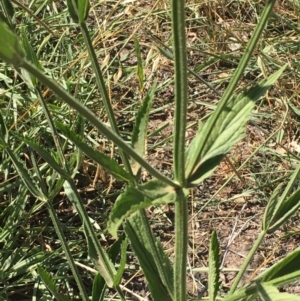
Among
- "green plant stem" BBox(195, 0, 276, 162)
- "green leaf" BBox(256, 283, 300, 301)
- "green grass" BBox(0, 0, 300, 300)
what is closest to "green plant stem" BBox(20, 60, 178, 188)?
"green plant stem" BBox(195, 0, 276, 162)

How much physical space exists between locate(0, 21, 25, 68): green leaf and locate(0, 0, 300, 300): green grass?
3.09 ft

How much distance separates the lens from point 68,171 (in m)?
1.18

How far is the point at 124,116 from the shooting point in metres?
2.07

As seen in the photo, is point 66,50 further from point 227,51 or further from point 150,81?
point 227,51

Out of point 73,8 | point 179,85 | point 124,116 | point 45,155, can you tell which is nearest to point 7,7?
point 73,8

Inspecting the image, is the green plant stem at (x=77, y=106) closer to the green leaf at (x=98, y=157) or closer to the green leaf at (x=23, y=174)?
the green leaf at (x=98, y=157)

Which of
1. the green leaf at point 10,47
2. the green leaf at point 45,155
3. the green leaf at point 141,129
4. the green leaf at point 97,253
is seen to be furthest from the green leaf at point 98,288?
the green leaf at point 10,47

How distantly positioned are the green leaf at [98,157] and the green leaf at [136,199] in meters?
0.07

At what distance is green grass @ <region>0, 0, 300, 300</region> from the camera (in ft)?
5.57

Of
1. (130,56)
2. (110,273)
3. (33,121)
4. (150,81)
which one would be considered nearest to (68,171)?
(110,273)

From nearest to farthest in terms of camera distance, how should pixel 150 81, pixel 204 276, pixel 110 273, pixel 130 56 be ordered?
pixel 110 273, pixel 204 276, pixel 150 81, pixel 130 56

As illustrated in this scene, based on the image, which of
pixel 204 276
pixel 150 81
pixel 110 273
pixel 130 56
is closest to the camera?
pixel 110 273

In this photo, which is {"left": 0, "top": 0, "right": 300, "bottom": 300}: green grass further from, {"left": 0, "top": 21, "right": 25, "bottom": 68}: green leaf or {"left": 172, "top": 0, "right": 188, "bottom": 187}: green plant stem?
{"left": 0, "top": 21, "right": 25, "bottom": 68}: green leaf

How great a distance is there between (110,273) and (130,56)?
121 cm
